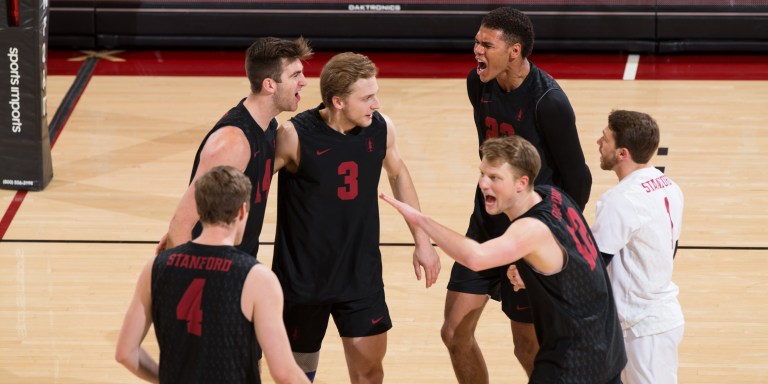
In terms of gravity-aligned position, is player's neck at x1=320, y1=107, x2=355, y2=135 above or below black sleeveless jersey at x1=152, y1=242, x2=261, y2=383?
above

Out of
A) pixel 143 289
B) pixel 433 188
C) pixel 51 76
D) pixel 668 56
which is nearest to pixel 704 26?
pixel 668 56

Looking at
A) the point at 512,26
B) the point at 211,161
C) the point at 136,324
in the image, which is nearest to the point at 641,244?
the point at 512,26

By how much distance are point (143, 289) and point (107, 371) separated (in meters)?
2.50

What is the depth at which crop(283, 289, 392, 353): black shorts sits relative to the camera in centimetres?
533

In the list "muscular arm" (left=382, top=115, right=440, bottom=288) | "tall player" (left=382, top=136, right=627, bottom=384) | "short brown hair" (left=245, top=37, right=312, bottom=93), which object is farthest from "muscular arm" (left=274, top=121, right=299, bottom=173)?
"tall player" (left=382, top=136, right=627, bottom=384)

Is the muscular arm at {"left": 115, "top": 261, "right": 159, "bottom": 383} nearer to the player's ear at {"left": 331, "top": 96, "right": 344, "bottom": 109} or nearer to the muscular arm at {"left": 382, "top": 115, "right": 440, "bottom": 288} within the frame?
the player's ear at {"left": 331, "top": 96, "right": 344, "bottom": 109}

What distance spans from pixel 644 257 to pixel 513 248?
33.9 inches

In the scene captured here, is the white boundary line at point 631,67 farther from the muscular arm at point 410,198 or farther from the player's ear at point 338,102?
the player's ear at point 338,102

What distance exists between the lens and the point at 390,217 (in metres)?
8.52

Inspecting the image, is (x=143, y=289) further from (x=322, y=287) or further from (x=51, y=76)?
(x=51, y=76)

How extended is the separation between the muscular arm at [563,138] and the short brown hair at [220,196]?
1.96 m

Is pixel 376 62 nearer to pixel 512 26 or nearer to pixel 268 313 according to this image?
pixel 512 26

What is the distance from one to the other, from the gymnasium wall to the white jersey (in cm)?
741

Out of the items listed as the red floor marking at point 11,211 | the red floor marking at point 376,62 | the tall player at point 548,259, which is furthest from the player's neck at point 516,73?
the red floor marking at point 376,62
